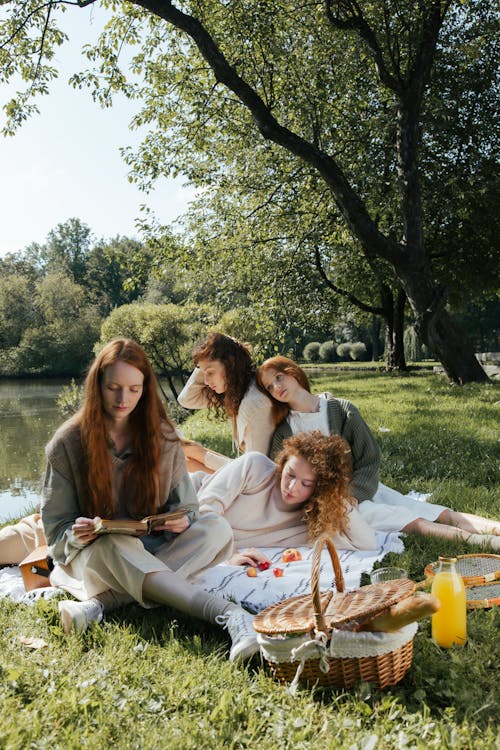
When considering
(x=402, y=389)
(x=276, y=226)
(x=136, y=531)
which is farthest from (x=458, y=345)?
(x=136, y=531)

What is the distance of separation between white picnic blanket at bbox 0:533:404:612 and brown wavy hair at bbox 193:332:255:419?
53.6 inches

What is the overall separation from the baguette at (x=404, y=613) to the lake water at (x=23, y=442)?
589cm

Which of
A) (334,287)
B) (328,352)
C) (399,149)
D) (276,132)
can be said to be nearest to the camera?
(276,132)

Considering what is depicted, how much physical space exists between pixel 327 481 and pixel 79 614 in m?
1.68

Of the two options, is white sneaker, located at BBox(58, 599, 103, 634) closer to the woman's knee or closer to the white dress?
the woman's knee

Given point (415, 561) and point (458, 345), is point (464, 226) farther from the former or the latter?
point (415, 561)

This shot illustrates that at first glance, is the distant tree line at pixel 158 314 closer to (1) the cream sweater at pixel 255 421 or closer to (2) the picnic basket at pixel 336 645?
(1) the cream sweater at pixel 255 421

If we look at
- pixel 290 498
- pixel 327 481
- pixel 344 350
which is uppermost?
pixel 344 350

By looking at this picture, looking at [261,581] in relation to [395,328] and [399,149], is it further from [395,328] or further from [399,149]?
[395,328]

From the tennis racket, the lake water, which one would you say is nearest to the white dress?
the tennis racket

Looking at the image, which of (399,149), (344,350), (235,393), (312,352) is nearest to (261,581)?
(235,393)

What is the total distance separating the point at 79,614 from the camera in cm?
302

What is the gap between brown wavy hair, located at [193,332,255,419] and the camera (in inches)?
198

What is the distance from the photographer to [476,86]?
1491cm
